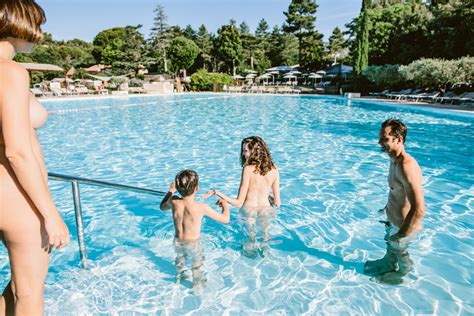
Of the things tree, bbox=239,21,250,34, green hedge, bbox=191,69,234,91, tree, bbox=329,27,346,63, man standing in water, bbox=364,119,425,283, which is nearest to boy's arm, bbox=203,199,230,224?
man standing in water, bbox=364,119,425,283

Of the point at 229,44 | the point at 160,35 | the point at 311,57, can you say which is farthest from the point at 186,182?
the point at 160,35

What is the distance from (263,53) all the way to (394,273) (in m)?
61.1

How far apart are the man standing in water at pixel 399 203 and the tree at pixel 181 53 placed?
169 ft

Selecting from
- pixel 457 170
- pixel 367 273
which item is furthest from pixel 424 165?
pixel 367 273

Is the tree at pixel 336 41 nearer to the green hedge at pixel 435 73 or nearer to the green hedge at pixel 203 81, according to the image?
the green hedge at pixel 203 81

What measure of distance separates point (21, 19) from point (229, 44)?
54542 millimetres

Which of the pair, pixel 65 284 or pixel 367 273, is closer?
pixel 65 284

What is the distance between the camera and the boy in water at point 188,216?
111 inches

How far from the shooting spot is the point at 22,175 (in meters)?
1.24

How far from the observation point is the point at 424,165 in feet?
26.1

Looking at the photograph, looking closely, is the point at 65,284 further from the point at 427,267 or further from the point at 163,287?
the point at 427,267

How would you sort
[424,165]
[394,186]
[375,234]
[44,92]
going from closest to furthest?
1. [394,186]
2. [375,234]
3. [424,165]
4. [44,92]

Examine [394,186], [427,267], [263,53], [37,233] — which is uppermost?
[263,53]

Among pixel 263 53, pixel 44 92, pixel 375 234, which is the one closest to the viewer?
pixel 375 234
